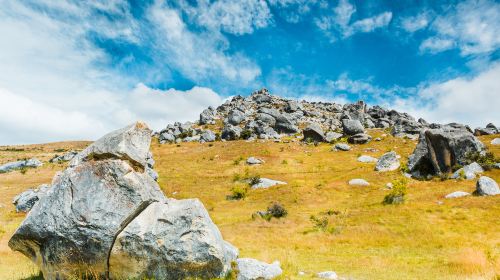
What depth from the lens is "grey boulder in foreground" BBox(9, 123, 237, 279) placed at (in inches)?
619

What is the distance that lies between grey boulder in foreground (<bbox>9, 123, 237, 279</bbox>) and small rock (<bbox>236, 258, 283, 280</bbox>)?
0.77 metres

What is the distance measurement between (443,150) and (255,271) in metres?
43.3

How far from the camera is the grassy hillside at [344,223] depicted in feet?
68.5

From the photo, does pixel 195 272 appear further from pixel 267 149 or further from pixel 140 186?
pixel 267 149

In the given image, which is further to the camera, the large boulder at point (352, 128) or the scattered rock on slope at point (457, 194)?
the large boulder at point (352, 128)

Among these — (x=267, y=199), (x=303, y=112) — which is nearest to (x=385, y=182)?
(x=267, y=199)

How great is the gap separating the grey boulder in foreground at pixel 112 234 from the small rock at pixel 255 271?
77 cm

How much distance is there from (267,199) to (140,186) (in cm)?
3108

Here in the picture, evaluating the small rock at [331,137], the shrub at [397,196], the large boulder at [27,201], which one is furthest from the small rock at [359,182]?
the small rock at [331,137]

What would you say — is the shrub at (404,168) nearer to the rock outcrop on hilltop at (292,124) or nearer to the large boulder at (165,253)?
the rock outcrop on hilltop at (292,124)

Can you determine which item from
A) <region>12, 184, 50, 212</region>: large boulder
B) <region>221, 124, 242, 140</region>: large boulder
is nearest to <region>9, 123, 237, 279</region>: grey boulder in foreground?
<region>12, 184, 50, 212</region>: large boulder

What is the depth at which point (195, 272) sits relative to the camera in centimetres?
1602

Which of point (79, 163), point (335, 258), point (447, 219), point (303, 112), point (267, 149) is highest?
point (303, 112)

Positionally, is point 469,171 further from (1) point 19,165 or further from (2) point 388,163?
(1) point 19,165
